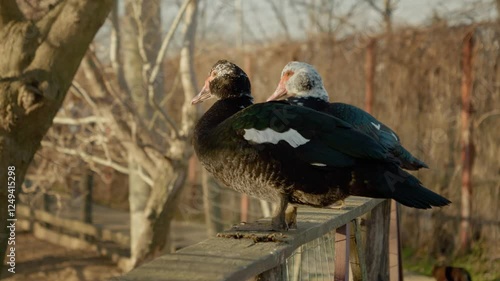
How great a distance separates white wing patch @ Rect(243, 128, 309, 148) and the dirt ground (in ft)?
17.3

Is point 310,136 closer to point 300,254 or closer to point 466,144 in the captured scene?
point 300,254

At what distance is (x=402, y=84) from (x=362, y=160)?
5.25 metres

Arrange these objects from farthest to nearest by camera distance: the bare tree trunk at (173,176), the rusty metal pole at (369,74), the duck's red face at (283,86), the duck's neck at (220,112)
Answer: the rusty metal pole at (369,74), the bare tree trunk at (173,176), the duck's red face at (283,86), the duck's neck at (220,112)

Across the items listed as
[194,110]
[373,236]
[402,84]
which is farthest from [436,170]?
[373,236]

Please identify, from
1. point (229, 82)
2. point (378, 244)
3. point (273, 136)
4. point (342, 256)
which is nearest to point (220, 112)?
point (229, 82)

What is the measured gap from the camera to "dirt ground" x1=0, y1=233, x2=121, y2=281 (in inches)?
303

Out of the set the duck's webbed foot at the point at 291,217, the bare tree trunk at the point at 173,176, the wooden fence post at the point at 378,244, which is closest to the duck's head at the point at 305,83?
the wooden fence post at the point at 378,244

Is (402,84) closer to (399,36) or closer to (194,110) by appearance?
(399,36)

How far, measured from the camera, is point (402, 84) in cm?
761

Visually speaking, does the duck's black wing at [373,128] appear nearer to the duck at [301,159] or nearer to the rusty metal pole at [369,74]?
the duck at [301,159]

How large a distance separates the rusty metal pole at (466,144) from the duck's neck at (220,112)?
4331 millimetres

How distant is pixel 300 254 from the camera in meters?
2.74

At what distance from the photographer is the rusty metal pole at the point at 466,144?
6.86 m

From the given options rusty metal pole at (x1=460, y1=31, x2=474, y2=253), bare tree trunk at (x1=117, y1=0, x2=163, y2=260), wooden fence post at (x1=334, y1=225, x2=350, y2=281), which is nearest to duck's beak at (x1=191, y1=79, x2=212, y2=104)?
wooden fence post at (x1=334, y1=225, x2=350, y2=281)
